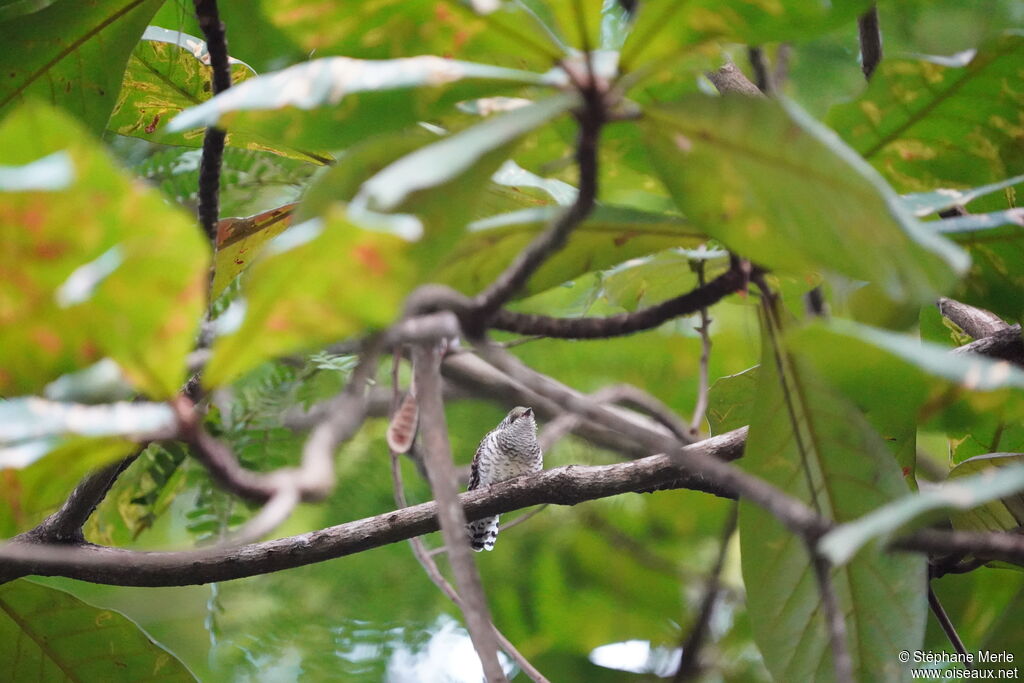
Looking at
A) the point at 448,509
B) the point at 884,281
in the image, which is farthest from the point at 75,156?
the point at 884,281

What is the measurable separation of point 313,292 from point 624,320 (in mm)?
248

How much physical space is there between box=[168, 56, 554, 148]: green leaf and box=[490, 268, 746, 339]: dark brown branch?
0.15 meters

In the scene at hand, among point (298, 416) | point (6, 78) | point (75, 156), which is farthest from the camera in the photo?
point (298, 416)

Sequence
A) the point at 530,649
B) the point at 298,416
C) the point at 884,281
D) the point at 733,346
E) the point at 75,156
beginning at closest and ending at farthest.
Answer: the point at 75,156 → the point at 884,281 → the point at 298,416 → the point at 530,649 → the point at 733,346

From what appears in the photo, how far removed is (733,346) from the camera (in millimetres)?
2043

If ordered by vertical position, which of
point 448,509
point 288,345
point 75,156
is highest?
point 75,156

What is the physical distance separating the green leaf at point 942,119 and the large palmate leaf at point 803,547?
19 cm

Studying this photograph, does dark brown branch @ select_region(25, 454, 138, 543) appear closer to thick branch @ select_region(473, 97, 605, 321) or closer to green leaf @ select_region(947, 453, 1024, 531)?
thick branch @ select_region(473, 97, 605, 321)

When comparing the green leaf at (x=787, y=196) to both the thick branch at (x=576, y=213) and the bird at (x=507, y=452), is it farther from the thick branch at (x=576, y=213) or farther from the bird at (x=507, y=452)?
the bird at (x=507, y=452)

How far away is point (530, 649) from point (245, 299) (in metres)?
1.59

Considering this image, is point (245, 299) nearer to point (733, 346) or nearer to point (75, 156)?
point (75, 156)

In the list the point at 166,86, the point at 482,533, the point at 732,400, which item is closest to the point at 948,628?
the point at 732,400

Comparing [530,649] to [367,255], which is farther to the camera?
[530,649]

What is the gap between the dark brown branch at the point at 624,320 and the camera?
638mm
